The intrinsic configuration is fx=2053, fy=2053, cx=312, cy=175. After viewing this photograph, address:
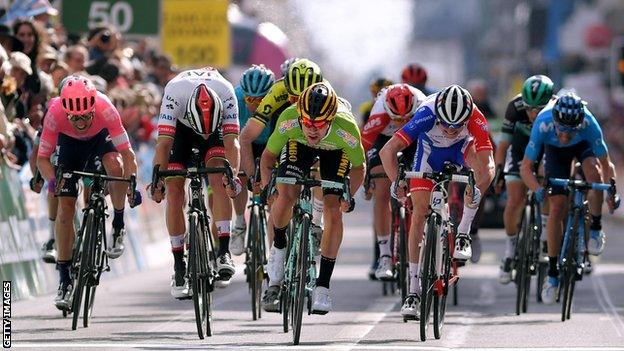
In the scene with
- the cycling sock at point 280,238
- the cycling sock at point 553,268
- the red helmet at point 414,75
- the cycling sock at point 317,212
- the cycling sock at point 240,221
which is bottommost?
the cycling sock at point 553,268

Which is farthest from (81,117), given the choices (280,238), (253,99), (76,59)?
(76,59)

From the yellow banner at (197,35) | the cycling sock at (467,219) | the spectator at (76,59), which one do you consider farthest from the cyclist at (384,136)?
the yellow banner at (197,35)

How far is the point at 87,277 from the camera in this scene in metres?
16.0

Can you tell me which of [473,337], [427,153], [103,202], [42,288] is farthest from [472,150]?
[42,288]

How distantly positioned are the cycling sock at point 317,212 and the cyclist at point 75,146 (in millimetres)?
1524

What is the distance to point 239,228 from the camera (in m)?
18.2

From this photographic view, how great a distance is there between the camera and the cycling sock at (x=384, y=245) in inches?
739

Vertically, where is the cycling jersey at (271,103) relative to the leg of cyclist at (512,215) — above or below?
above

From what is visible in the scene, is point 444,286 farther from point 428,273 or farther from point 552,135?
point 552,135

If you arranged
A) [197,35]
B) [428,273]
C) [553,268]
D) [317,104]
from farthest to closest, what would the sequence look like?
1. [197,35]
2. [553,268]
3. [428,273]
4. [317,104]

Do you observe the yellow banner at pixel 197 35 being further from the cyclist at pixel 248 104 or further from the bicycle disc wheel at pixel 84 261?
the bicycle disc wheel at pixel 84 261

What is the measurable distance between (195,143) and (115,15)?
15.6 meters

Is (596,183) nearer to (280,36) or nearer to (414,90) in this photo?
(414,90)

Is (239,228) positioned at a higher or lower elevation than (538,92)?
lower
